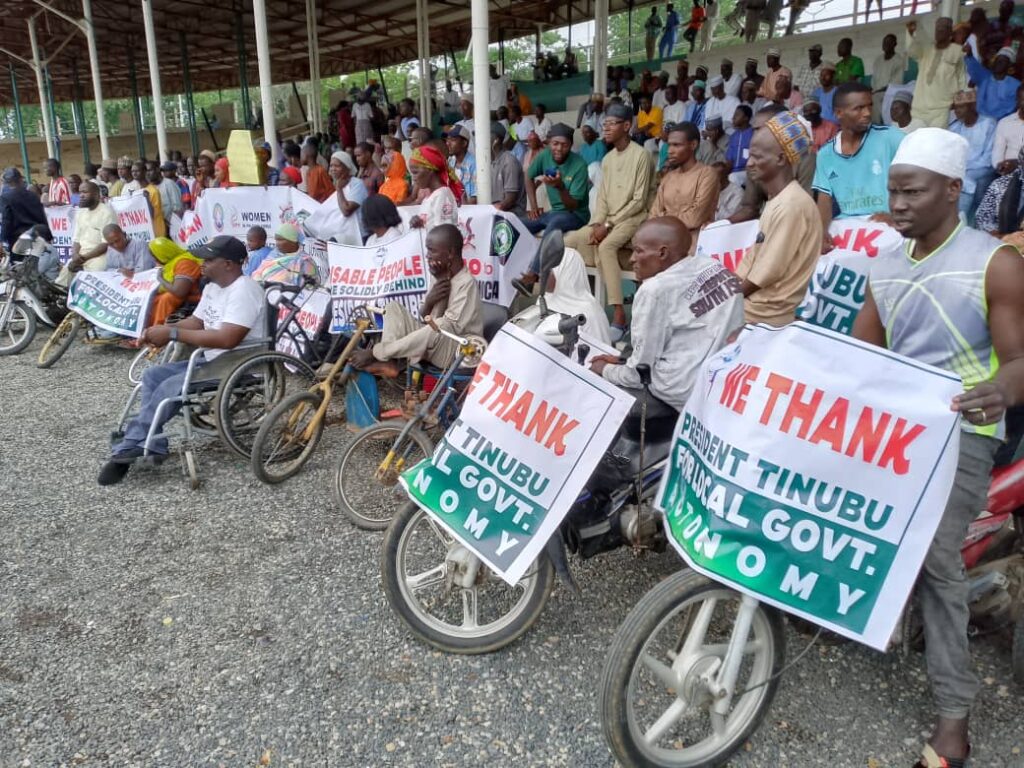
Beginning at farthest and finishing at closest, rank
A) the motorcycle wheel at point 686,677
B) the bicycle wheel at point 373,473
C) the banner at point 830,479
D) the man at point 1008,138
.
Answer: the man at point 1008,138 < the bicycle wheel at point 373,473 < the motorcycle wheel at point 686,677 < the banner at point 830,479

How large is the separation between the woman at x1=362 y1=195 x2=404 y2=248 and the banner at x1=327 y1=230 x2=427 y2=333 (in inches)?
12.0

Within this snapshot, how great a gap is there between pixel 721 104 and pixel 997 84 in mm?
3452

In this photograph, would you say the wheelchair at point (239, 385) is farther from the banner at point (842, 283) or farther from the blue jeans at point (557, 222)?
the banner at point (842, 283)

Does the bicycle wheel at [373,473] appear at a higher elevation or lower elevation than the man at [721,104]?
lower

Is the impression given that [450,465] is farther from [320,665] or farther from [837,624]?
[837,624]

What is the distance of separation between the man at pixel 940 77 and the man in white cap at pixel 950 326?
632 cm

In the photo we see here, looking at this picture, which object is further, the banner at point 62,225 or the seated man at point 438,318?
the banner at point 62,225

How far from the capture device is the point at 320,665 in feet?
9.89

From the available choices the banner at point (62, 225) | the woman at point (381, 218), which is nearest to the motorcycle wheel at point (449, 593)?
the woman at point (381, 218)

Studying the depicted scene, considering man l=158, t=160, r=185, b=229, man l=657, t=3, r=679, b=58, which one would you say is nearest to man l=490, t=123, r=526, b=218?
man l=158, t=160, r=185, b=229

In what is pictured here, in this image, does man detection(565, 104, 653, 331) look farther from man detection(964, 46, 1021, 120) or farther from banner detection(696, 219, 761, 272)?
man detection(964, 46, 1021, 120)

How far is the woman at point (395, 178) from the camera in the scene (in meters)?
7.34

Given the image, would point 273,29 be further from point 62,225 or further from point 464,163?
point 464,163

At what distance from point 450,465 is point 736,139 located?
6.40 m
